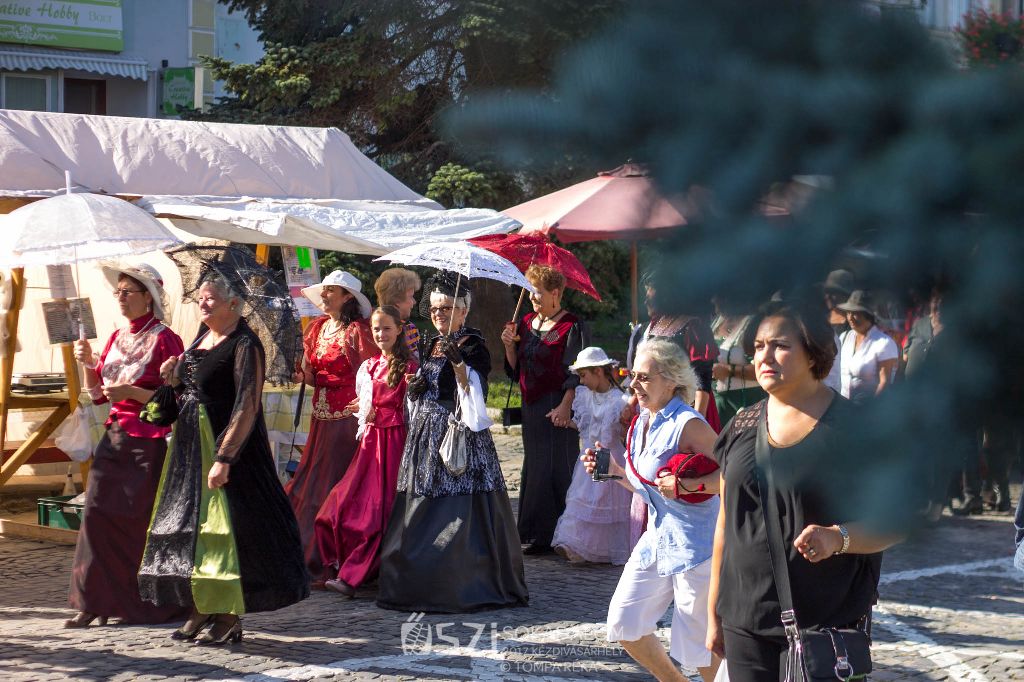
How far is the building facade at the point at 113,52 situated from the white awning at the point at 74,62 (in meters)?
0.02

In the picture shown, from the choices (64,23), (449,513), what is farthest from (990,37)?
(64,23)

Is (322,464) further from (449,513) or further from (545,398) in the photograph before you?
(545,398)

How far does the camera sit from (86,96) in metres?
30.3

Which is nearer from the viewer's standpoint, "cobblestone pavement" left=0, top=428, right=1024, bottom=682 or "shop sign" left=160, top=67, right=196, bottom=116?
"cobblestone pavement" left=0, top=428, right=1024, bottom=682

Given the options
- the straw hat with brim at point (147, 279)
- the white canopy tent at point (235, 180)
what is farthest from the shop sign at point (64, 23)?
the straw hat with brim at point (147, 279)

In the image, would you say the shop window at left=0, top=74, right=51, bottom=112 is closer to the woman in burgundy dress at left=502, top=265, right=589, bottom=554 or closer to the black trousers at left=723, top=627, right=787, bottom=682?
the woman in burgundy dress at left=502, top=265, right=589, bottom=554

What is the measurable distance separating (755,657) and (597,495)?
4874mm

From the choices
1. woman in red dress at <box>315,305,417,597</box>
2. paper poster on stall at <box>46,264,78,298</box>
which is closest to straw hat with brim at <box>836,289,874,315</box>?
woman in red dress at <box>315,305,417,597</box>

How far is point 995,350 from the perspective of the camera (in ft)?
2.68

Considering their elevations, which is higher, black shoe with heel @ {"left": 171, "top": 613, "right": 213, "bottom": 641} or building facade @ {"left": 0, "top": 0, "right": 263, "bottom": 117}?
building facade @ {"left": 0, "top": 0, "right": 263, "bottom": 117}

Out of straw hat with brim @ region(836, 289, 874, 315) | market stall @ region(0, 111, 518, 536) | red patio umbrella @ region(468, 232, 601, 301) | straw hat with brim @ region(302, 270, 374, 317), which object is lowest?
straw hat with brim @ region(836, 289, 874, 315)

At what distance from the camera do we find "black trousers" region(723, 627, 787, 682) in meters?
3.81

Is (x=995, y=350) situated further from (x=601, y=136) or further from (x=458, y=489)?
(x=458, y=489)

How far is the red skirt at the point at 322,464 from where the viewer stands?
27.7ft
